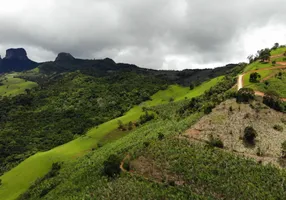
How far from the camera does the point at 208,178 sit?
57.8 m

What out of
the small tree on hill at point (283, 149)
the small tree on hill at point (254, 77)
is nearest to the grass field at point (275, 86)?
the small tree on hill at point (254, 77)

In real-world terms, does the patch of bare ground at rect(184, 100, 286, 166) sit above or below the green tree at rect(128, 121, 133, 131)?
above

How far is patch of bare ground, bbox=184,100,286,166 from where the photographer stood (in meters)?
67.3

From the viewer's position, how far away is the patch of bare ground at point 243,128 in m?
67.3

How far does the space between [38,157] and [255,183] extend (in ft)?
298

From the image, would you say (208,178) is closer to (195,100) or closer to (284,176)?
(284,176)

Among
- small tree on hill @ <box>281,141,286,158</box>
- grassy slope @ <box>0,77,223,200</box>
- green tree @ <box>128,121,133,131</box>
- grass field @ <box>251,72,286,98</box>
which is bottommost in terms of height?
grassy slope @ <box>0,77,223,200</box>

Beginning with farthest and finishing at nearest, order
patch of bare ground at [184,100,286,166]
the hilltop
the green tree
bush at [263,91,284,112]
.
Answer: the green tree
bush at [263,91,284,112]
patch of bare ground at [184,100,286,166]
the hilltop

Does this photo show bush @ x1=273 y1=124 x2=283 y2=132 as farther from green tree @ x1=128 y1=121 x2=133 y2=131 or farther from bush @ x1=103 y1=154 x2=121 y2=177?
green tree @ x1=128 y1=121 x2=133 y2=131

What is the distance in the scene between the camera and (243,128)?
7506 centimetres

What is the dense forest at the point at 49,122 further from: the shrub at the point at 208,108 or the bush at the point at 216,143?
the bush at the point at 216,143

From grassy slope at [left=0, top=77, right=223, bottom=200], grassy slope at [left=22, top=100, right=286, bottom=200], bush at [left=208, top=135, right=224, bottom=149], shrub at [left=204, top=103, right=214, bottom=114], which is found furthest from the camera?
grassy slope at [left=0, top=77, right=223, bottom=200]

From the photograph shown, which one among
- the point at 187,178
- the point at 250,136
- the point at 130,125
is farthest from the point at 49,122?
the point at 187,178

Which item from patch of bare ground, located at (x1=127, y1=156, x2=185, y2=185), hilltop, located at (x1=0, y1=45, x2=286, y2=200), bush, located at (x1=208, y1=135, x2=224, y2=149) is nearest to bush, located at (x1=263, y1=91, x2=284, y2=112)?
hilltop, located at (x1=0, y1=45, x2=286, y2=200)
